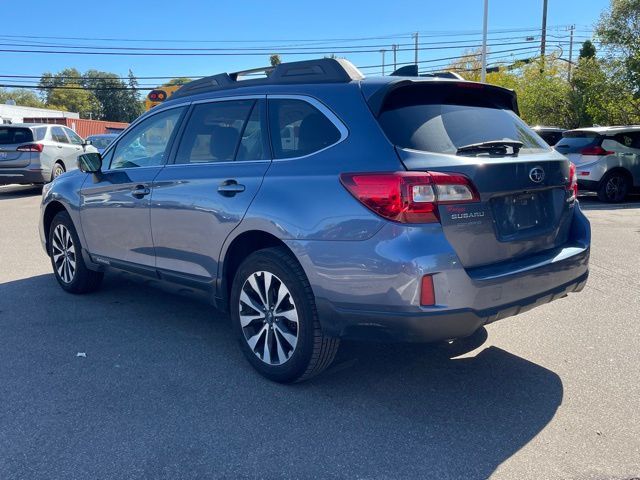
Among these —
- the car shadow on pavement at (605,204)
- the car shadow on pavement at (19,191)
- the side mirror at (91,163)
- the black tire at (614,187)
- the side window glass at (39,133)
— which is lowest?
the car shadow on pavement at (605,204)

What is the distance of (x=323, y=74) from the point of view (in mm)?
3834

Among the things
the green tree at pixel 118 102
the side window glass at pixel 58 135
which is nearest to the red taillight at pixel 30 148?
the side window glass at pixel 58 135

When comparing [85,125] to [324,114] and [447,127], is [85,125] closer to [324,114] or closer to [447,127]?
[324,114]

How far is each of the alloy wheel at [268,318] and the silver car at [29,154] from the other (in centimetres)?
1203

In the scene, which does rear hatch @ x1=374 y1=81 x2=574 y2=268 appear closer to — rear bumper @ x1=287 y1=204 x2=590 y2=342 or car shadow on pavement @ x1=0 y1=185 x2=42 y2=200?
rear bumper @ x1=287 y1=204 x2=590 y2=342

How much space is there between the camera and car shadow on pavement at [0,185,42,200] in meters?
15.6

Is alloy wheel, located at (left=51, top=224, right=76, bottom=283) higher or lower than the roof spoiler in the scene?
lower

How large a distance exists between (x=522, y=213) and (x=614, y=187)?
11.5m

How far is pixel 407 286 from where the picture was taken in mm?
3111

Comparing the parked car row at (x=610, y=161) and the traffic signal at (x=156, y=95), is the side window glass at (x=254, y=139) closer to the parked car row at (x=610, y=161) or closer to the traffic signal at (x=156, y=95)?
the parked car row at (x=610, y=161)

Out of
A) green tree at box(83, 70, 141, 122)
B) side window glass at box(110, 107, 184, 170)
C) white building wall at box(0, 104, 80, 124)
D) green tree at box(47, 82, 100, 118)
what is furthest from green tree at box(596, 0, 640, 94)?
green tree at box(47, 82, 100, 118)

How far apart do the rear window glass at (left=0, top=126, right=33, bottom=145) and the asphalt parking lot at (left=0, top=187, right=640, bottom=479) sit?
11449mm

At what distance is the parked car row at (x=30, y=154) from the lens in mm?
14945

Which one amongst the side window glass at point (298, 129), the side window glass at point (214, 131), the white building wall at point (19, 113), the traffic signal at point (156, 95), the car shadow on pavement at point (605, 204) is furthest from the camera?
the white building wall at point (19, 113)
